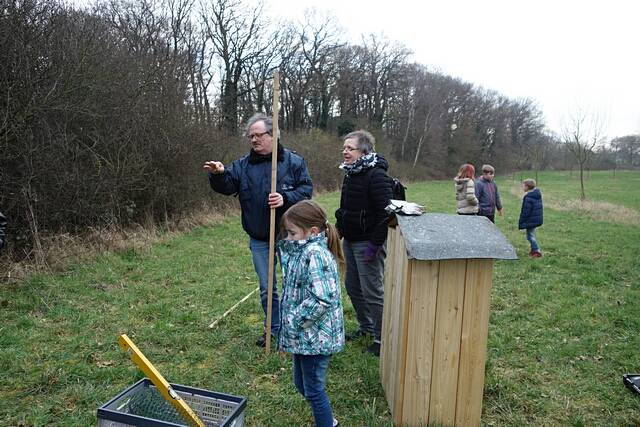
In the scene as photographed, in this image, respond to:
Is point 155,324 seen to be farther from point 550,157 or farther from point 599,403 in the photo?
point 550,157

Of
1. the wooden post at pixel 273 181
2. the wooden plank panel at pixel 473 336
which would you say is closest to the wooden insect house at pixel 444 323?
the wooden plank panel at pixel 473 336

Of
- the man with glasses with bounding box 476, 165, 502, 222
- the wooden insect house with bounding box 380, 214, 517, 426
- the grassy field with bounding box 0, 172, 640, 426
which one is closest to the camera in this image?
the wooden insect house with bounding box 380, 214, 517, 426

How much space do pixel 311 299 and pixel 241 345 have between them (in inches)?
86.0

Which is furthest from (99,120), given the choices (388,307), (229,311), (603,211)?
(603,211)

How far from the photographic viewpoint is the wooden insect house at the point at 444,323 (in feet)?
9.45

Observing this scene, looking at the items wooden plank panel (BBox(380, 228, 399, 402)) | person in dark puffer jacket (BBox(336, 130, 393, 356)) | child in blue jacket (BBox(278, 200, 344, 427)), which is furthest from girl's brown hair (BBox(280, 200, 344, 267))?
person in dark puffer jacket (BBox(336, 130, 393, 356))

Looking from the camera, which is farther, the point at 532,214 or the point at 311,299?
the point at 532,214

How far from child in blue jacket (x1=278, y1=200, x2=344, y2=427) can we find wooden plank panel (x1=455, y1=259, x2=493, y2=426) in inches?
31.7

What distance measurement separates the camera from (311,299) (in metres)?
2.60

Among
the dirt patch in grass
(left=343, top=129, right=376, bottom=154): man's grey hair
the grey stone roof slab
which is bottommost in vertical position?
the dirt patch in grass

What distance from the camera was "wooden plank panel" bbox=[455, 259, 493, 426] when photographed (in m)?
2.91

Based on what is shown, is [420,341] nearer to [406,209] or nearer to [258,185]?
[406,209]

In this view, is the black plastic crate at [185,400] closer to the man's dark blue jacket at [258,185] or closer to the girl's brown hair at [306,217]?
the girl's brown hair at [306,217]

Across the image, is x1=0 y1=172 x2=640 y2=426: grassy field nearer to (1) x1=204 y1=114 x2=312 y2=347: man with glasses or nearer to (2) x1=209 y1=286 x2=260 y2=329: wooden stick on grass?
(2) x1=209 y1=286 x2=260 y2=329: wooden stick on grass
